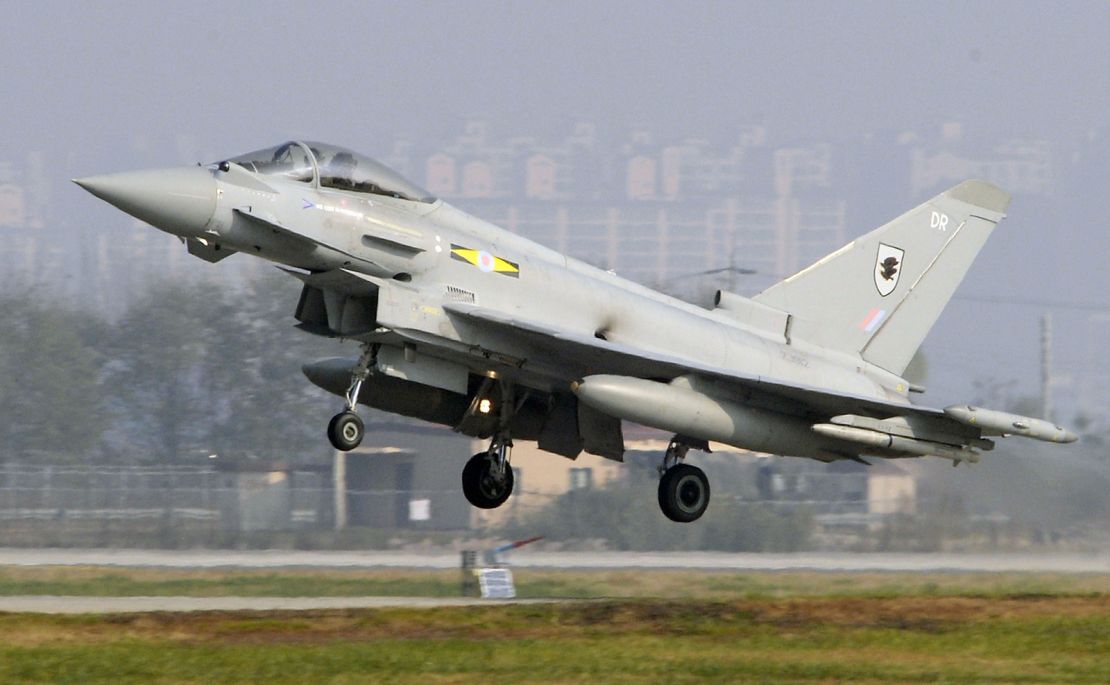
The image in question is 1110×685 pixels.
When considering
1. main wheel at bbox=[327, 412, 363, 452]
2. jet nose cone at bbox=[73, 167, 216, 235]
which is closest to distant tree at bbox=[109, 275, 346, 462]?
main wheel at bbox=[327, 412, 363, 452]

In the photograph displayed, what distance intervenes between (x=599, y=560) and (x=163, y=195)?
52.5 ft

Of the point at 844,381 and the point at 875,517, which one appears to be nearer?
the point at 844,381

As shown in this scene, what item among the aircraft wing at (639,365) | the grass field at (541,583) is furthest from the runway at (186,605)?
the aircraft wing at (639,365)

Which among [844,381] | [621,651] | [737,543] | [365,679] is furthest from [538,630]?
[737,543]

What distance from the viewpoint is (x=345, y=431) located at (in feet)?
45.3

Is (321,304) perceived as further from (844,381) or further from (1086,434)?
(1086,434)

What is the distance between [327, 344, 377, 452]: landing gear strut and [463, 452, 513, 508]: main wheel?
8.42ft

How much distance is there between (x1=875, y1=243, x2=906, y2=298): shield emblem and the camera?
17250mm

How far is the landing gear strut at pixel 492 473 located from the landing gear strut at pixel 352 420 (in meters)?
2.45

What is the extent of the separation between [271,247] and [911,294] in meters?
7.74

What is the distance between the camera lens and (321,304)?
14.5m

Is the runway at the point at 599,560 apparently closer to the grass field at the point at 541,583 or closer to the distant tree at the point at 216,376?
the grass field at the point at 541,583

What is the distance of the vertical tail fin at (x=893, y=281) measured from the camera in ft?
55.1

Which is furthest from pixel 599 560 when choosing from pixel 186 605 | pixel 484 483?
pixel 186 605
